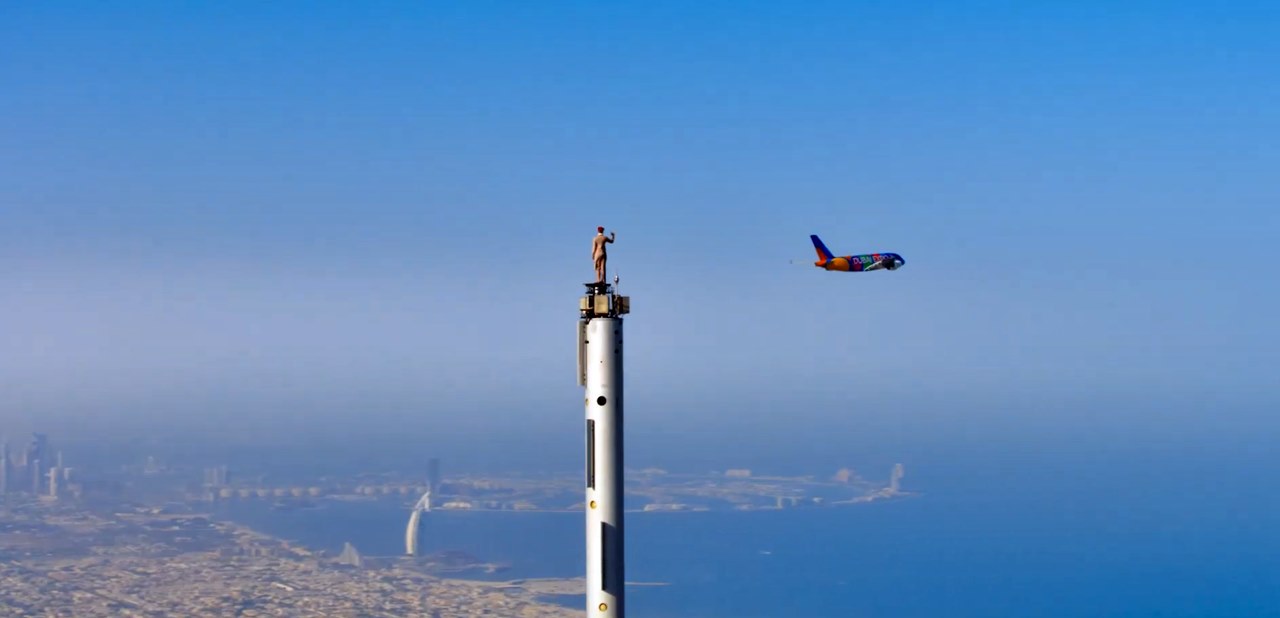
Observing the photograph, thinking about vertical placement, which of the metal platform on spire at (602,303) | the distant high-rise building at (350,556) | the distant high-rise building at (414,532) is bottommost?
the distant high-rise building at (350,556)

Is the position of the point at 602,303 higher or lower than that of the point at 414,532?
higher

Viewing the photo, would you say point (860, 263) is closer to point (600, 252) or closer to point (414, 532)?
point (600, 252)

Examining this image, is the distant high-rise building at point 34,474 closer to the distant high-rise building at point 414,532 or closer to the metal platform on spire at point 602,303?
the distant high-rise building at point 414,532

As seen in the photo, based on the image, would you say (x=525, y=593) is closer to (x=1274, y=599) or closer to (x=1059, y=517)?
(x=1274, y=599)

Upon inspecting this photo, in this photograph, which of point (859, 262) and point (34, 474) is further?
point (34, 474)

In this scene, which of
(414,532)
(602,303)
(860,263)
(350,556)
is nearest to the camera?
(602,303)

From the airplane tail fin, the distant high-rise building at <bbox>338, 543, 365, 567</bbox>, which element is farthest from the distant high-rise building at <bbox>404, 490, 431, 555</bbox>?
the airplane tail fin

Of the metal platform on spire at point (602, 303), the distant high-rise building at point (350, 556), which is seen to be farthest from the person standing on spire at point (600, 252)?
the distant high-rise building at point (350, 556)

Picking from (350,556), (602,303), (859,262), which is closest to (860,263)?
(859,262)

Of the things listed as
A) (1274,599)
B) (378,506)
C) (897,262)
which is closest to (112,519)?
(378,506)
